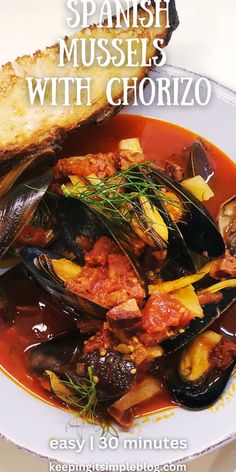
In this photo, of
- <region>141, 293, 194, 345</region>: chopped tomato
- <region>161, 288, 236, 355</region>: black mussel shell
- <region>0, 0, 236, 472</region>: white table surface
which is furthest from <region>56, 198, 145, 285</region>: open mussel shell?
<region>0, 0, 236, 472</region>: white table surface

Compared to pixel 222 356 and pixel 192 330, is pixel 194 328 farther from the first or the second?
pixel 222 356

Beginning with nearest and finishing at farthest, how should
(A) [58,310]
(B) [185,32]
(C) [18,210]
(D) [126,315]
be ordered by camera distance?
(D) [126,315]
(C) [18,210]
(A) [58,310]
(B) [185,32]

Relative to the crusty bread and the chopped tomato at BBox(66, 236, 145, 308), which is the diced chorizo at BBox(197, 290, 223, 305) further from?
the crusty bread

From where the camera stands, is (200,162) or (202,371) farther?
(200,162)

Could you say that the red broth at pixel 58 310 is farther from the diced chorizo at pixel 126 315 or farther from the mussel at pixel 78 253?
the diced chorizo at pixel 126 315

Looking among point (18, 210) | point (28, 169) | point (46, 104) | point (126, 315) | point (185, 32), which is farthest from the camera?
point (185, 32)

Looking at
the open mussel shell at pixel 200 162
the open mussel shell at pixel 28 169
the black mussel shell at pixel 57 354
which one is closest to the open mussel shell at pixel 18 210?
the open mussel shell at pixel 28 169

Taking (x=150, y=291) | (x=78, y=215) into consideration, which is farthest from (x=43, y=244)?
(x=150, y=291)

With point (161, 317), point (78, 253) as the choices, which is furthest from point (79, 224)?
point (161, 317)
